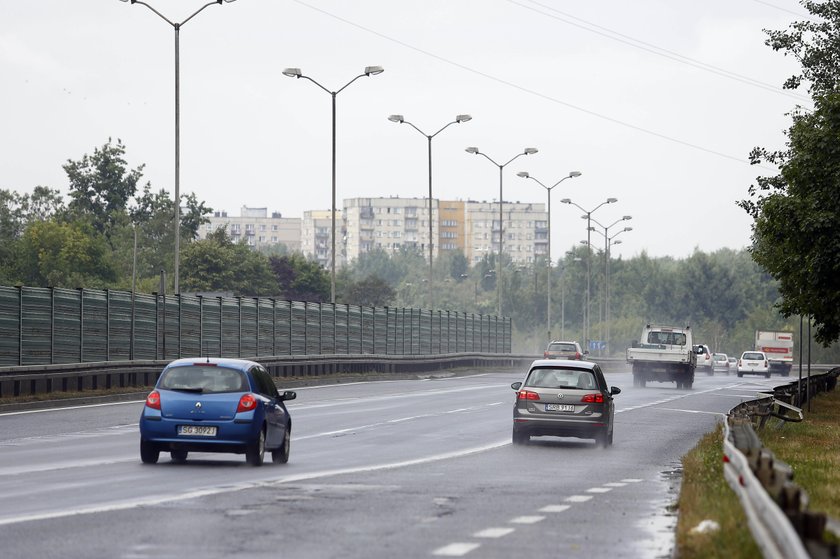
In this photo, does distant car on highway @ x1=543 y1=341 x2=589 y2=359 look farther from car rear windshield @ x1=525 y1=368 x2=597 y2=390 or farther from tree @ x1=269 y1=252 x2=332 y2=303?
tree @ x1=269 y1=252 x2=332 y2=303

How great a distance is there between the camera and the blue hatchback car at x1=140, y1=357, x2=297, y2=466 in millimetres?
21594

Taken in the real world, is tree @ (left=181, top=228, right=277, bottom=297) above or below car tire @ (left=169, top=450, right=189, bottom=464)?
above

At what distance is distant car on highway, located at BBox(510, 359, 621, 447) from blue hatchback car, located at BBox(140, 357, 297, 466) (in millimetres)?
6894

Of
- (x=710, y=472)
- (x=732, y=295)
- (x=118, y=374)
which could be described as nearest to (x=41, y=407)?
(x=118, y=374)

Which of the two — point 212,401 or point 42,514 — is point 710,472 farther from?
point 42,514

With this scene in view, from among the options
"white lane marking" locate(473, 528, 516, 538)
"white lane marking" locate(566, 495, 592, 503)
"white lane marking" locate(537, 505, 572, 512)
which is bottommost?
"white lane marking" locate(566, 495, 592, 503)

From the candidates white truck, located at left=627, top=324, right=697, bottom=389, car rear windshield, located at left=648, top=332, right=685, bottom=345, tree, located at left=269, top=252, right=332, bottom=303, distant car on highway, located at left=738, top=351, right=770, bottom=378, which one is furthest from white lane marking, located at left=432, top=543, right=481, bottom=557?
tree, located at left=269, top=252, right=332, bottom=303

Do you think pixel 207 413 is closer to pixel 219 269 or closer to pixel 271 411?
pixel 271 411

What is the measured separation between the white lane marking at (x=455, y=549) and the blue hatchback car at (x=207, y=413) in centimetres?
911

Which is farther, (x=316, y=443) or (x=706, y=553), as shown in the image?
(x=316, y=443)

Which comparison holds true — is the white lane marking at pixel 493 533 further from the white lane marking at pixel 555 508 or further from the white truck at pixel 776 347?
the white truck at pixel 776 347

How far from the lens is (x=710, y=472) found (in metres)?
19.2

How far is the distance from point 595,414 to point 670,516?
1225 centimetres

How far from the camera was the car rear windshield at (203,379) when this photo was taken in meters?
22.0
